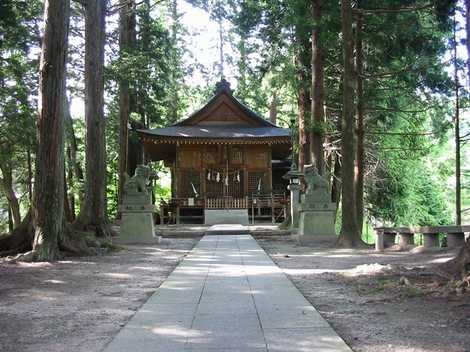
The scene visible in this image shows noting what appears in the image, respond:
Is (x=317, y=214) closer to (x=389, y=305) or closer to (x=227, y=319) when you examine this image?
(x=389, y=305)

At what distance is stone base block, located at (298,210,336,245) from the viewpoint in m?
13.7

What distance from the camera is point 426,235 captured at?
10617mm

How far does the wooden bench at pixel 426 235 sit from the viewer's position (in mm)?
9703

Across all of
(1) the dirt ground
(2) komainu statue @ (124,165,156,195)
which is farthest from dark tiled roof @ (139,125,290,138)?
(1) the dirt ground

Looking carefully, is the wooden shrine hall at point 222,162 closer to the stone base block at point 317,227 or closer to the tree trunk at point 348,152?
the stone base block at point 317,227

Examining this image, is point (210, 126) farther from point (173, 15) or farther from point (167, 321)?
point (167, 321)

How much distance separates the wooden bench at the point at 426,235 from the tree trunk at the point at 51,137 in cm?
718

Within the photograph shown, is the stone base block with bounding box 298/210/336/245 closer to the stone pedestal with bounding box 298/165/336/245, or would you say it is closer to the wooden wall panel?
the stone pedestal with bounding box 298/165/336/245

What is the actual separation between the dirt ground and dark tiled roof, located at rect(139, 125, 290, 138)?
51.0ft

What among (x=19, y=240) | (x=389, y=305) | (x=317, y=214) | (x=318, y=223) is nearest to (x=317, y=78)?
(x=317, y=214)

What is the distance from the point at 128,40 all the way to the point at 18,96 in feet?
27.4

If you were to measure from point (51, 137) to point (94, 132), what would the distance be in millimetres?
4402

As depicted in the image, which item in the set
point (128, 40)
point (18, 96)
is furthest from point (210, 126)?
point (18, 96)

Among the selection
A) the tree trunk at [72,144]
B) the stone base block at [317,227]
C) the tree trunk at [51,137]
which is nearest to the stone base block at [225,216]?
the tree trunk at [72,144]
